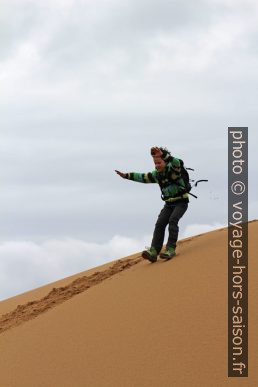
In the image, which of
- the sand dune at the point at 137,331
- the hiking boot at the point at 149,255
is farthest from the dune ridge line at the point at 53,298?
the hiking boot at the point at 149,255

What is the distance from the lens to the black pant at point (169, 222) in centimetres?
871

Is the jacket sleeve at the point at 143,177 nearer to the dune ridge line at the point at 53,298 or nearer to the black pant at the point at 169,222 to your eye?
the black pant at the point at 169,222

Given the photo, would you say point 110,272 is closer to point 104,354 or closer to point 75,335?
point 75,335

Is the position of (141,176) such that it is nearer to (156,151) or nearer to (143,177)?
(143,177)

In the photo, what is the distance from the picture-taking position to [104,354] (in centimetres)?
598

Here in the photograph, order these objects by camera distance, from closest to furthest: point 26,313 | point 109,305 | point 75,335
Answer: point 75,335 → point 109,305 → point 26,313

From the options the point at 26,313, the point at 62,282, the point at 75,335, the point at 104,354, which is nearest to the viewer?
the point at 104,354

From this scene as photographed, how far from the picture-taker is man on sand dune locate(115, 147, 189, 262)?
872cm

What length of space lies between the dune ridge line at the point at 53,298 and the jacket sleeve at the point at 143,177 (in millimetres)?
1257

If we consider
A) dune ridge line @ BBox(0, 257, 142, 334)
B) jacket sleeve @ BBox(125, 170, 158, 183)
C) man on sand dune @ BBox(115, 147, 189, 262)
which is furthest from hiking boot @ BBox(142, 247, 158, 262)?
jacket sleeve @ BBox(125, 170, 158, 183)

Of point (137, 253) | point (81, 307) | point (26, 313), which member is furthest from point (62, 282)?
point (81, 307)

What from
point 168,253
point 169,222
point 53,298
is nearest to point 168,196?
point 169,222

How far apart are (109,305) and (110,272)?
2.17m

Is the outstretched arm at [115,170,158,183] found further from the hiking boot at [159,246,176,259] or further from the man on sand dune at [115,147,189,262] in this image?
the hiking boot at [159,246,176,259]
